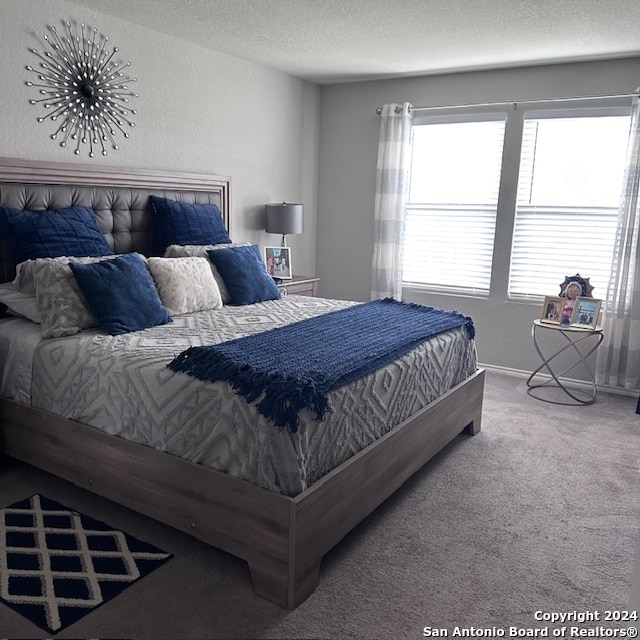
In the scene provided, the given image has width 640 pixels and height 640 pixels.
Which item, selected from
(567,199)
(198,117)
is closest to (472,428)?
(567,199)

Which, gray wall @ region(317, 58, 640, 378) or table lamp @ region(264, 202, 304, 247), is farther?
table lamp @ region(264, 202, 304, 247)

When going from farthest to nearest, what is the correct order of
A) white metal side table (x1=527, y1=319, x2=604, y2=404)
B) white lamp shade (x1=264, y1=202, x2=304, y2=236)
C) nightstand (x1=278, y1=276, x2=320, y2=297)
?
1. white lamp shade (x1=264, y1=202, x2=304, y2=236)
2. nightstand (x1=278, y1=276, x2=320, y2=297)
3. white metal side table (x1=527, y1=319, x2=604, y2=404)

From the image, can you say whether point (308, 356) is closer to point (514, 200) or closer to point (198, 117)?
point (198, 117)

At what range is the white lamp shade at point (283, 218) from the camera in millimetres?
4586

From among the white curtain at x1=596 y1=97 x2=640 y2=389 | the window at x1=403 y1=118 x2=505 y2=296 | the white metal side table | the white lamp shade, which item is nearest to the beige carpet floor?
the white metal side table

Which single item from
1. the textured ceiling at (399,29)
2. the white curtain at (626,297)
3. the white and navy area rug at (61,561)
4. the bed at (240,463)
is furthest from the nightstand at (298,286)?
the white and navy area rug at (61,561)

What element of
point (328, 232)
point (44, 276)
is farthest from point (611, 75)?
point (44, 276)

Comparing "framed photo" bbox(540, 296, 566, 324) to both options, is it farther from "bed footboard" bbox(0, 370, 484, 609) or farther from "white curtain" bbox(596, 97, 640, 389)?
"bed footboard" bbox(0, 370, 484, 609)

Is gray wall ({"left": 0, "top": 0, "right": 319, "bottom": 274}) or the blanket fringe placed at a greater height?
gray wall ({"left": 0, "top": 0, "right": 319, "bottom": 274})

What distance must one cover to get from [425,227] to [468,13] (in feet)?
6.49

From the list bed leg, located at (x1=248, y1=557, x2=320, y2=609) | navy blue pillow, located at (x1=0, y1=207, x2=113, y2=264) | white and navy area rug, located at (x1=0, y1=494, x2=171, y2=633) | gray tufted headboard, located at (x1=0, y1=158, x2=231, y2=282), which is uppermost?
gray tufted headboard, located at (x1=0, y1=158, x2=231, y2=282)

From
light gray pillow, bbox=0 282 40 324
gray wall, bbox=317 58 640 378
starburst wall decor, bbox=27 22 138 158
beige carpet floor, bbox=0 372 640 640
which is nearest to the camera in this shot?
beige carpet floor, bbox=0 372 640 640

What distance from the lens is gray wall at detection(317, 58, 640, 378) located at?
13.9 feet

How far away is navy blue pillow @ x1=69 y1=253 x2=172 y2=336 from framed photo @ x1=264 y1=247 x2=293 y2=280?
1.81 metres
